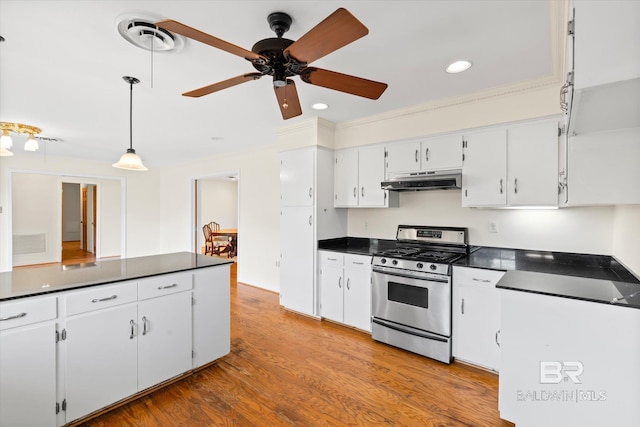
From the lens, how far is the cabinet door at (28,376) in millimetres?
1638

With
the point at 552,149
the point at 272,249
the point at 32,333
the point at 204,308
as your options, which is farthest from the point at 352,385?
the point at 272,249

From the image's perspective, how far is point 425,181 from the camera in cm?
310

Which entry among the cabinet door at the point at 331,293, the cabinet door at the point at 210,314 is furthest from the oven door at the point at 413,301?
the cabinet door at the point at 210,314

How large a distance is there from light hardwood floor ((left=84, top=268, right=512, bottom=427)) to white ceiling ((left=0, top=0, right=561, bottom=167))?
254 cm

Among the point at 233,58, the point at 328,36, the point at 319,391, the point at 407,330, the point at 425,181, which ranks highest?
the point at 233,58

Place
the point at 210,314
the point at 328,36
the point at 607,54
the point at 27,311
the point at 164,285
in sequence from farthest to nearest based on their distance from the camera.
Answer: the point at 210,314, the point at 164,285, the point at 27,311, the point at 328,36, the point at 607,54

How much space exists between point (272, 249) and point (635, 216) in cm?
429

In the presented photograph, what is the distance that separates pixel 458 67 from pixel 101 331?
10.7 ft

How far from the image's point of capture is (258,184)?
17.3 ft

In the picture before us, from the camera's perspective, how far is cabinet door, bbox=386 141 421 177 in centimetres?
334

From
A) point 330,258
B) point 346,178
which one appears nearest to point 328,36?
point 346,178

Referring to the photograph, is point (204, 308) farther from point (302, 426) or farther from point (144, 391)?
point (302, 426)

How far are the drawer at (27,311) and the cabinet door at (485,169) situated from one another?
3.39 m

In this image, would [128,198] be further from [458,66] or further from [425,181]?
[458,66]
